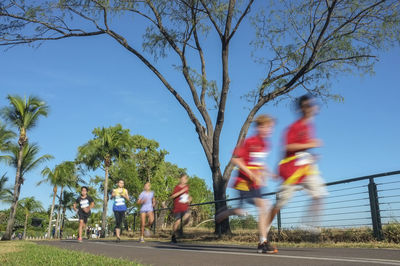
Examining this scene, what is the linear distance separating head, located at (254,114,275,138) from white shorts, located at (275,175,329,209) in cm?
96

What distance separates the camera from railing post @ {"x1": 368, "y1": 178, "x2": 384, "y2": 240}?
8.20 meters

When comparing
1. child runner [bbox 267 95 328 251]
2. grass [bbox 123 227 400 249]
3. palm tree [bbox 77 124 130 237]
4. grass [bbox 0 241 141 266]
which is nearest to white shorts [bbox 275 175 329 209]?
child runner [bbox 267 95 328 251]

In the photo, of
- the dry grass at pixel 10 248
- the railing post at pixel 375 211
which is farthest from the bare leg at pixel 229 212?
the dry grass at pixel 10 248

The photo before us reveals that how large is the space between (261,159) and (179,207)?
5.80 metres

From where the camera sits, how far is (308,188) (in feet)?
16.9

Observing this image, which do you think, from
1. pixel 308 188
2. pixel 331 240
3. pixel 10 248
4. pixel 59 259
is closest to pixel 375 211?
pixel 331 240

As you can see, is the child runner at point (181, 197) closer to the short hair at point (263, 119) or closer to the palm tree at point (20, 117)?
the short hair at point (263, 119)

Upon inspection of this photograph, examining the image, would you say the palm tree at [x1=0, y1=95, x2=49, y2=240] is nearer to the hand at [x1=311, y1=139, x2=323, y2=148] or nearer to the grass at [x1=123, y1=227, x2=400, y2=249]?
the grass at [x1=123, y1=227, x2=400, y2=249]

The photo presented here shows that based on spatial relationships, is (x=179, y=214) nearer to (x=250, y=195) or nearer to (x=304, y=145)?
(x=250, y=195)

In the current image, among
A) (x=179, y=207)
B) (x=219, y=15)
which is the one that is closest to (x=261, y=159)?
(x=179, y=207)

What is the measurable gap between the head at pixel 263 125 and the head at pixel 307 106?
571 millimetres

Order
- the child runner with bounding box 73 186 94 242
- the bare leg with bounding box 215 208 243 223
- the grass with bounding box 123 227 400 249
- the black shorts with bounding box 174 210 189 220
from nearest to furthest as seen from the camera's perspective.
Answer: the bare leg with bounding box 215 208 243 223, the grass with bounding box 123 227 400 249, the black shorts with bounding box 174 210 189 220, the child runner with bounding box 73 186 94 242

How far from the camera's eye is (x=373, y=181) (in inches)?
336

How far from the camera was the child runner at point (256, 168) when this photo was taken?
5.63 meters
